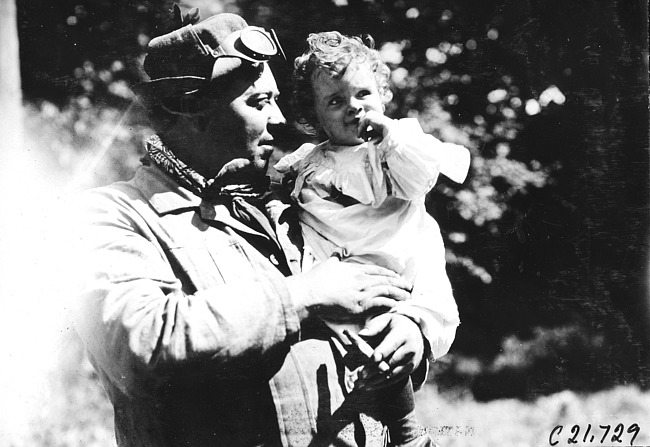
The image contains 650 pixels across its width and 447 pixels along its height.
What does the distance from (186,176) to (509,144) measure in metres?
1.60

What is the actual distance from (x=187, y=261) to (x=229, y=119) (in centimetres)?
59

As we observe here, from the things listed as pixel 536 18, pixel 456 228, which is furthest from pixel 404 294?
pixel 536 18

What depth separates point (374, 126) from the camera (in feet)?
10.7

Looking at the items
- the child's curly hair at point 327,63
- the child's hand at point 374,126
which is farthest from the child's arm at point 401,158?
the child's curly hair at point 327,63

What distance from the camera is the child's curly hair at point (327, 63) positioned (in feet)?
11.0

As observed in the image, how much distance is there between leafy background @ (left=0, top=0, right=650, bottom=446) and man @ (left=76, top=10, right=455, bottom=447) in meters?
0.30

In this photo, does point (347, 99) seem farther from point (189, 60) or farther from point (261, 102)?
point (189, 60)

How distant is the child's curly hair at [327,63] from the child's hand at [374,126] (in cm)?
20

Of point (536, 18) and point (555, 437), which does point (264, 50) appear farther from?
point (555, 437)

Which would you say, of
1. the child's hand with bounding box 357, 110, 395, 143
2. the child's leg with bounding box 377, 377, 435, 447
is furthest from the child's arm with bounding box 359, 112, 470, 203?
the child's leg with bounding box 377, 377, 435, 447

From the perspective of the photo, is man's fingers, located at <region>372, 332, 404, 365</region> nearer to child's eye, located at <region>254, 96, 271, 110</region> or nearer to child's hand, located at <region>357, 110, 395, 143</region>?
child's hand, located at <region>357, 110, 395, 143</region>

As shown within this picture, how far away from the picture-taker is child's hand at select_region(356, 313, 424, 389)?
3.08m

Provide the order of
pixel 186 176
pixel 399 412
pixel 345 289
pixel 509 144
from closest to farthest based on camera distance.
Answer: pixel 345 289 < pixel 186 176 < pixel 399 412 < pixel 509 144

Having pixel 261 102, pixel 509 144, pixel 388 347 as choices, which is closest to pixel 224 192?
pixel 261 102
